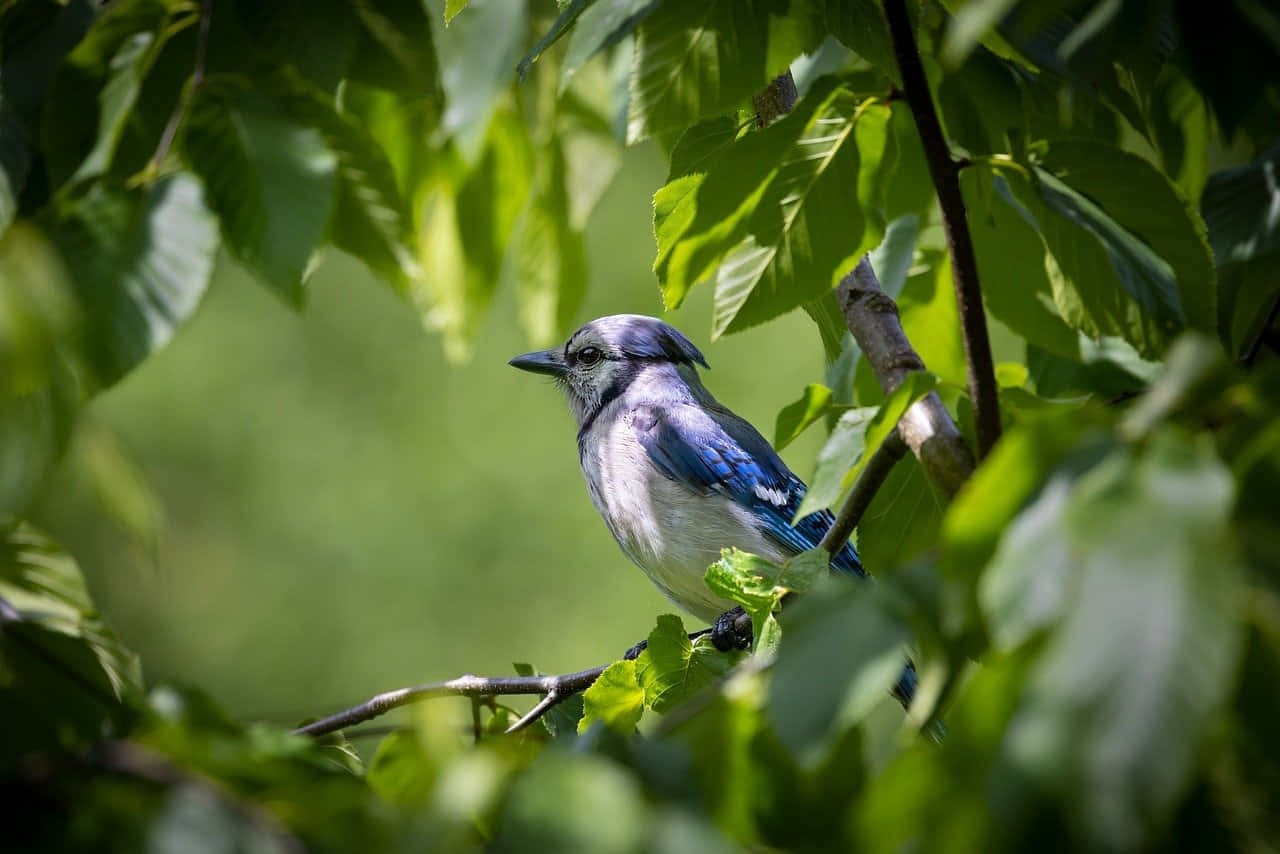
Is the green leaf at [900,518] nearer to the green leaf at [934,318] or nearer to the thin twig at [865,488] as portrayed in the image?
the thin twig at [865,488]

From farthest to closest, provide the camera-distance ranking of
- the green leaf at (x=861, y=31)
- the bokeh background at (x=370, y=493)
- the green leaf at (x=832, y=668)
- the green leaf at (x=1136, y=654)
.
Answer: the bokeh background at (x=370, y=493) < the green leaf at (x=861, y=31) < the green leaf at (x=832, y=668) < the green leaf at (x=1136, y=654)

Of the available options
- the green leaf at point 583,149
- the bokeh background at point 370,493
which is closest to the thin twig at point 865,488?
the green leaf at point 583,149

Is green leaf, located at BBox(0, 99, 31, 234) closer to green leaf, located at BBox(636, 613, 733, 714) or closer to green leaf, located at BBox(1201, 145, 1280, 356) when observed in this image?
green leaf, located at BBox(636, 613, 733, 714)

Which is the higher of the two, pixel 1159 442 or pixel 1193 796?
pixel 1159 442

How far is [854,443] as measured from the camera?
1.21 m

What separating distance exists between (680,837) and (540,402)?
232 inches

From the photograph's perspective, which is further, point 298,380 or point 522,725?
point 298,380

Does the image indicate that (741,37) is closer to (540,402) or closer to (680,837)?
(680,837)

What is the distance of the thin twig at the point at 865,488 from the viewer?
1.32 m

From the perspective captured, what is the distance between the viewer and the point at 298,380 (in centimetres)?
731

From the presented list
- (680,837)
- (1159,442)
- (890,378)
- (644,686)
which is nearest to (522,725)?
(644,686)

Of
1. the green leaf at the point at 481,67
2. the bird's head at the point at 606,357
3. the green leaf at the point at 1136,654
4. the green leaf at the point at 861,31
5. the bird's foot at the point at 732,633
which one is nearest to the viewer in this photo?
the green leaf at the point at 1136,654

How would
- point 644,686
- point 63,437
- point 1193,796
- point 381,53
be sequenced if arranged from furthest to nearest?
point 644,686
point 381,53
point 63,437
point 1193,796

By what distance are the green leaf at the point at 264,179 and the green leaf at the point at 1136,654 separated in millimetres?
662
